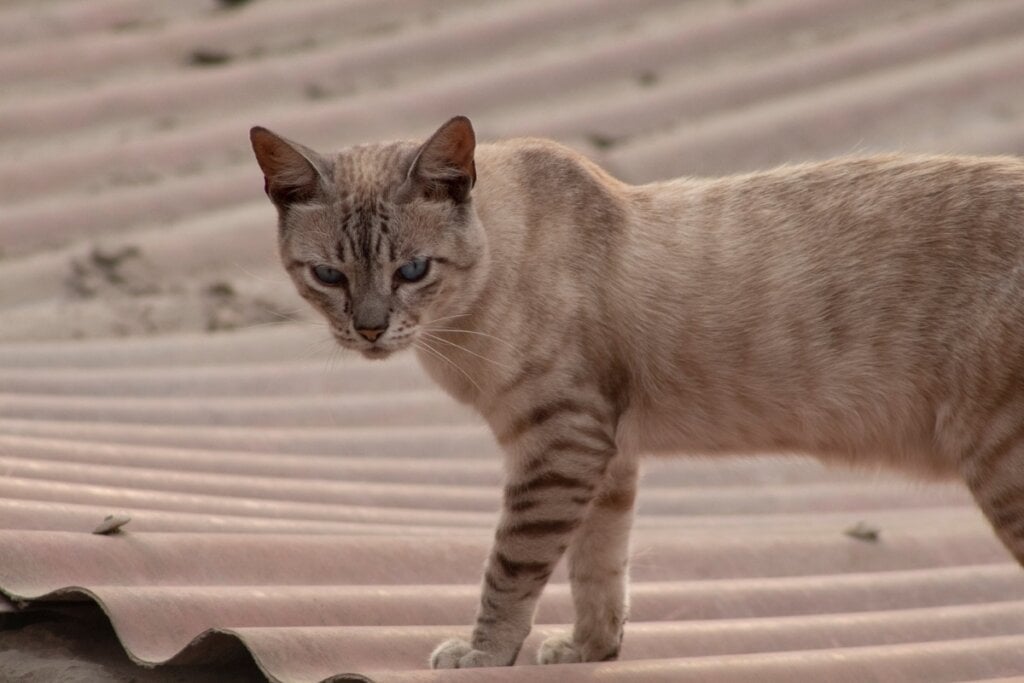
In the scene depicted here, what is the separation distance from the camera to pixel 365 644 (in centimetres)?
303

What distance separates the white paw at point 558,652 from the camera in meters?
3.48

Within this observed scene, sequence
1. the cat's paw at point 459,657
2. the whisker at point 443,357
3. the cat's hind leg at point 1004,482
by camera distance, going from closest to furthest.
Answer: the cat's paw at point 459,657 → the cat's hind leg at point 1004,482 → the whisker at point 443,357

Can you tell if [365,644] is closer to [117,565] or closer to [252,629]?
[252,629]

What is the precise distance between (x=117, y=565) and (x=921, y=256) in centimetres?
198

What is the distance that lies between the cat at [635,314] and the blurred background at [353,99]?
185 cm

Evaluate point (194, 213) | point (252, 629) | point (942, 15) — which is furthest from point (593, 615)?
point (942, 15)

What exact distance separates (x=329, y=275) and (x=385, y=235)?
6.9 inches

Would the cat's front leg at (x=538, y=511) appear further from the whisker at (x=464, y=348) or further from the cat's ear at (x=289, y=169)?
the cat's ear at (x=289, y=169)

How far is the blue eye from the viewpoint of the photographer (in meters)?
3.53

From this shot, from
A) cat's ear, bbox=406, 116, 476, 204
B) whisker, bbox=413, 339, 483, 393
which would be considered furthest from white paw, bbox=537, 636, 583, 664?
cat's ear, bbox=406, 116, 476, 204

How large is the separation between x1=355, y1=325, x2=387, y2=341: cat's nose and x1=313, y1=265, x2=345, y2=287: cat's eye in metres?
0.15

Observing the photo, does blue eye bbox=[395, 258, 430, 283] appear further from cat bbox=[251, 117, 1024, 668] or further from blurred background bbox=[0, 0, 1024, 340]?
blurred background bbox=[0, 0, 1024, 340]

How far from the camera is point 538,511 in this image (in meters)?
3.39

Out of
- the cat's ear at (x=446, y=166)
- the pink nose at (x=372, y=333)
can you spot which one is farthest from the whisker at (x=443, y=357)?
the cat's ear at (x=446, y=166)
